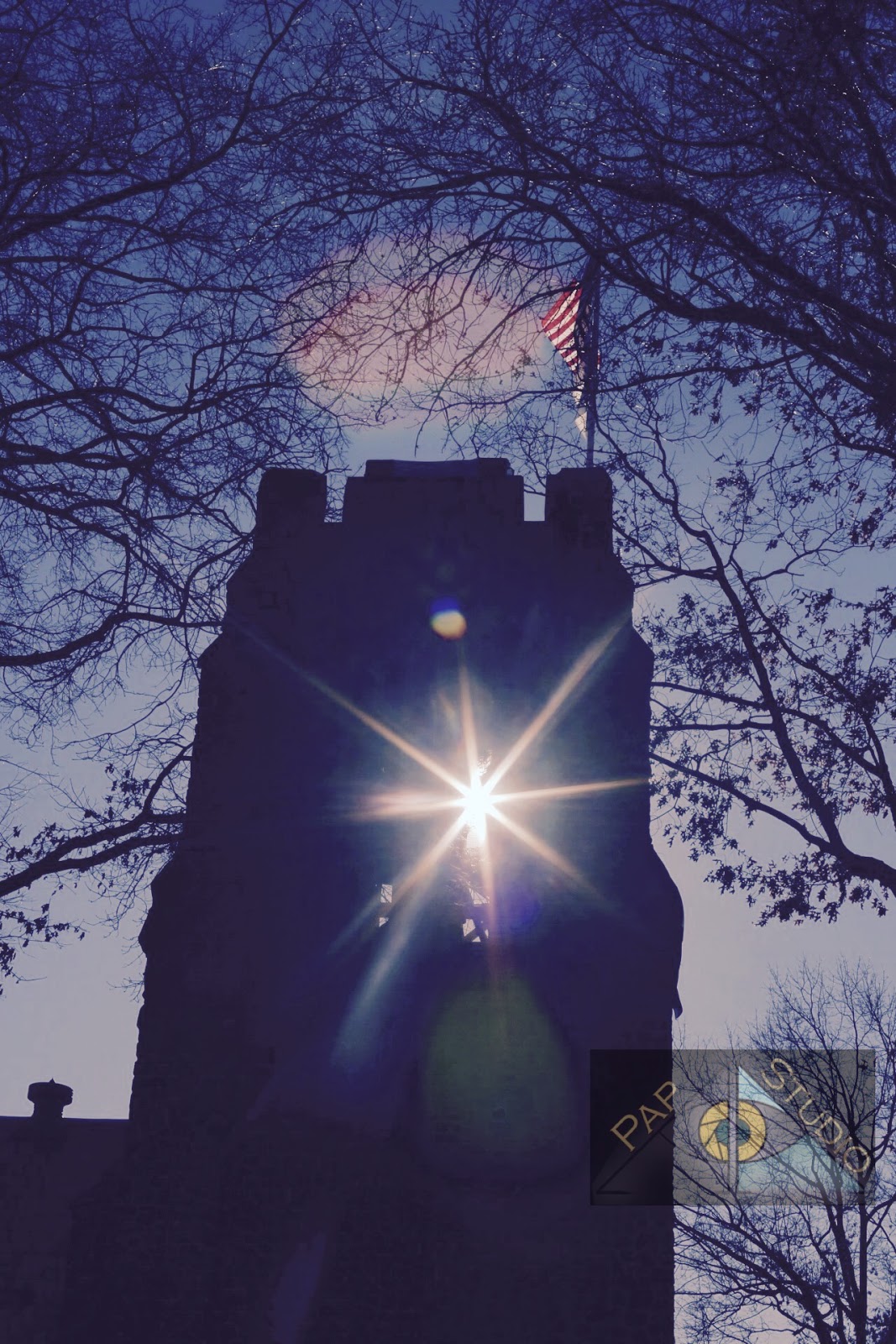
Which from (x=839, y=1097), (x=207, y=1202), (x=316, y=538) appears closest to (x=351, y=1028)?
(x=207, y=1202)

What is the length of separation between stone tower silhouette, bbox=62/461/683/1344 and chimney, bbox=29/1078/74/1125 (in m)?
2.95

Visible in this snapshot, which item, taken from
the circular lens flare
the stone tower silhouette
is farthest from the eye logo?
the circular lens flare

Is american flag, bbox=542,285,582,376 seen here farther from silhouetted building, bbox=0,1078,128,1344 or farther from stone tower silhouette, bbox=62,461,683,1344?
silhouetted building, bbox=0,1078,128,1344

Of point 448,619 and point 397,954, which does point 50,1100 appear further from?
point 448,619

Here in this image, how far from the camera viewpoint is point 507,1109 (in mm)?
13500

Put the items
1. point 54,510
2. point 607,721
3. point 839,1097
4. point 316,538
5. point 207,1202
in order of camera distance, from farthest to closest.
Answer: point 839,1097 < point 316,538 < point 607,721 < point 207,1202 < point 54,510

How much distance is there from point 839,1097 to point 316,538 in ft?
34.8

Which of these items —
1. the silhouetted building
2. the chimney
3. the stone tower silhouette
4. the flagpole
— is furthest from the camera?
the chimney

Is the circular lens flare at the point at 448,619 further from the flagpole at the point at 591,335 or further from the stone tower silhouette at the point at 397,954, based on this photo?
the flagpole at the point at 591,335

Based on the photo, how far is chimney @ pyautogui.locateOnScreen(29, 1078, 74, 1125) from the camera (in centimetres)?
1711

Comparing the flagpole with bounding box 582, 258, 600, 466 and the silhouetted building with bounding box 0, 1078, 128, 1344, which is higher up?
the flagpole with bounding box 582, 258, 600, 466

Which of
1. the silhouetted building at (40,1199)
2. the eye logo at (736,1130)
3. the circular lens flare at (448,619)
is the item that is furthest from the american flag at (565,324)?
the eye logo at (736,1130)

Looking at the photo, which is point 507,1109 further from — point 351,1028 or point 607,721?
point 607,721

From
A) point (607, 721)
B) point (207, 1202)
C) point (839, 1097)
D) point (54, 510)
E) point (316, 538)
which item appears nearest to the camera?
point (54, 510)
